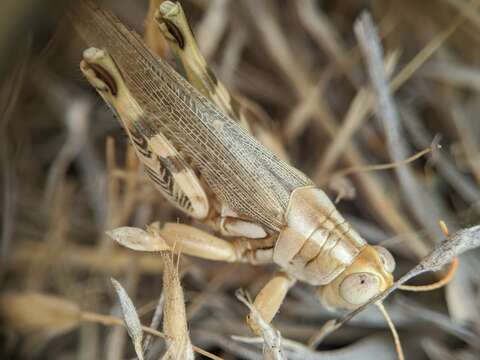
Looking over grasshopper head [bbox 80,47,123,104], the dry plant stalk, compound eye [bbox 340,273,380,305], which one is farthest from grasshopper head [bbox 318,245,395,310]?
grasshopper head [bbox 80,47,123,104]

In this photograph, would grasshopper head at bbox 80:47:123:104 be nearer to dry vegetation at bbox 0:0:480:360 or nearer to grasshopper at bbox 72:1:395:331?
grasshopper at bbox 72:1:395:331

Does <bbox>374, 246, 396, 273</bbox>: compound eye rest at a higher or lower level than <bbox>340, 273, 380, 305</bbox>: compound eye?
higher

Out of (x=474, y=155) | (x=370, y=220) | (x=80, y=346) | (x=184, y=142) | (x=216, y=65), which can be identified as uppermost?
(x=474, y=155)

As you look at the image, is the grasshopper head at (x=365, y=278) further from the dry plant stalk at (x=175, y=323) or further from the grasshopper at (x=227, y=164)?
the dry plant stalk at (x=175, y=323)

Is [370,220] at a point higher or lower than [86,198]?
higher

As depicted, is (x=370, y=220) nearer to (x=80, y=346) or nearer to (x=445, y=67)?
(x=445, y=67)

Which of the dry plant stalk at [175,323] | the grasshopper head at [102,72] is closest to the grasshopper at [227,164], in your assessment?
the grasshopper head at [102,72]

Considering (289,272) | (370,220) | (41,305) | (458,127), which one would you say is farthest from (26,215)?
(458,127)
